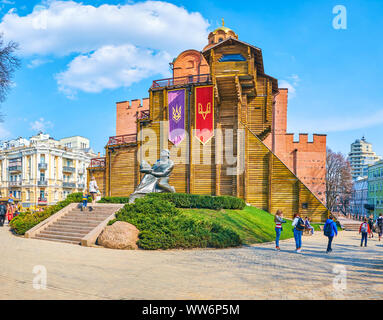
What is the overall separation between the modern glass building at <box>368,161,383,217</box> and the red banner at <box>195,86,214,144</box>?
5760cm

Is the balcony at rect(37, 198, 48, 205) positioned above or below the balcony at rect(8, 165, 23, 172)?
below

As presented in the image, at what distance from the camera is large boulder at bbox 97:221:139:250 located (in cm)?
1314

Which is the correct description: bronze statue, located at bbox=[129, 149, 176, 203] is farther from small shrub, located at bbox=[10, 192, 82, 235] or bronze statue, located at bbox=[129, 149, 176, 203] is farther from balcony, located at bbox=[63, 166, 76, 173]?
balcony, located at bbox=[63, 166, 76, 173]

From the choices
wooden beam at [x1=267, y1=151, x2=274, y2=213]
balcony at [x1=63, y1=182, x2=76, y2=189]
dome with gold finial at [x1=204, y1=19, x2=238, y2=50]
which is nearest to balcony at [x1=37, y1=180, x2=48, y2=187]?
balcony at [x1=63, y1=182, x2=76, y2=189]

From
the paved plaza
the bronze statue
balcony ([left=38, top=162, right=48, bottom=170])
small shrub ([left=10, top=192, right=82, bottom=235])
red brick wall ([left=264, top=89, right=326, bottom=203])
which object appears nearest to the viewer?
the paved plaza

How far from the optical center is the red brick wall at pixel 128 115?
4012 cm

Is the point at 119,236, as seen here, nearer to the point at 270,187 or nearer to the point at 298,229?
the point at 298,229

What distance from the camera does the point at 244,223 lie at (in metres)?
18.4

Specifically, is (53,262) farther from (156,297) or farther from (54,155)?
(54,155)

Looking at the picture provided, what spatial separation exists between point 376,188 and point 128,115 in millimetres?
62812

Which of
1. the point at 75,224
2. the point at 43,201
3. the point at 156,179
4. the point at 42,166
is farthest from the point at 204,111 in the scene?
the point at 42,166

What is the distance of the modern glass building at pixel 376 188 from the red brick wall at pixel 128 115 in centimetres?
5630

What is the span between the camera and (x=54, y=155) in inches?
2250
